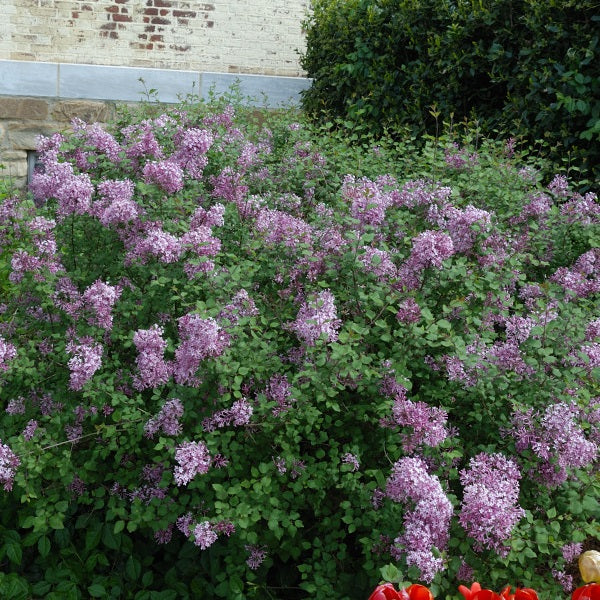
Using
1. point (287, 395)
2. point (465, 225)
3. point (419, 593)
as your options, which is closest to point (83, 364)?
point (287, 395)

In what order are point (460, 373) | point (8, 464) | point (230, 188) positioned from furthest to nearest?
point (230, 188) < point (8, 464) < point (460, 373)

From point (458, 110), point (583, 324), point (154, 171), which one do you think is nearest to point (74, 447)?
point (154, 171)

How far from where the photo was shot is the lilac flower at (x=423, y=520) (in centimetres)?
189

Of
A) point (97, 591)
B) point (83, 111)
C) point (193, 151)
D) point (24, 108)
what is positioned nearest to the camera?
point (97, 591)

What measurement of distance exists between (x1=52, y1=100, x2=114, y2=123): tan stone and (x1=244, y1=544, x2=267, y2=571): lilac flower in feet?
17.7

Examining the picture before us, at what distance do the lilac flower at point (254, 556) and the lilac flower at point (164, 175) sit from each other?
53.0 inches

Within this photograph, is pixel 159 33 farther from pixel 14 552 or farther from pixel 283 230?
pixel 14 552

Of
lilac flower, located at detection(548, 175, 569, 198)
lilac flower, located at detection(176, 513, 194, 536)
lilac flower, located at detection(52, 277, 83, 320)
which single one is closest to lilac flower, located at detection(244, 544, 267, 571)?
lilac flower, located at detection(176, 513, 194, 536)

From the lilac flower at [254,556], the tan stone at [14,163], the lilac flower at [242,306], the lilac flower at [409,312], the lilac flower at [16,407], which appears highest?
A: the lilac flower at [409,312]

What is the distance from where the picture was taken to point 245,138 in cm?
423

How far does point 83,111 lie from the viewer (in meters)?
6.92

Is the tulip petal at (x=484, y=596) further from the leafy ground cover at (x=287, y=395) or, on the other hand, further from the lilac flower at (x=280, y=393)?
the lilac flower at (x=280, y=393)

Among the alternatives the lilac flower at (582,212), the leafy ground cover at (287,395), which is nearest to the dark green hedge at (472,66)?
the lilac flower at (582,212)

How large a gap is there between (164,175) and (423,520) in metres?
1.59
